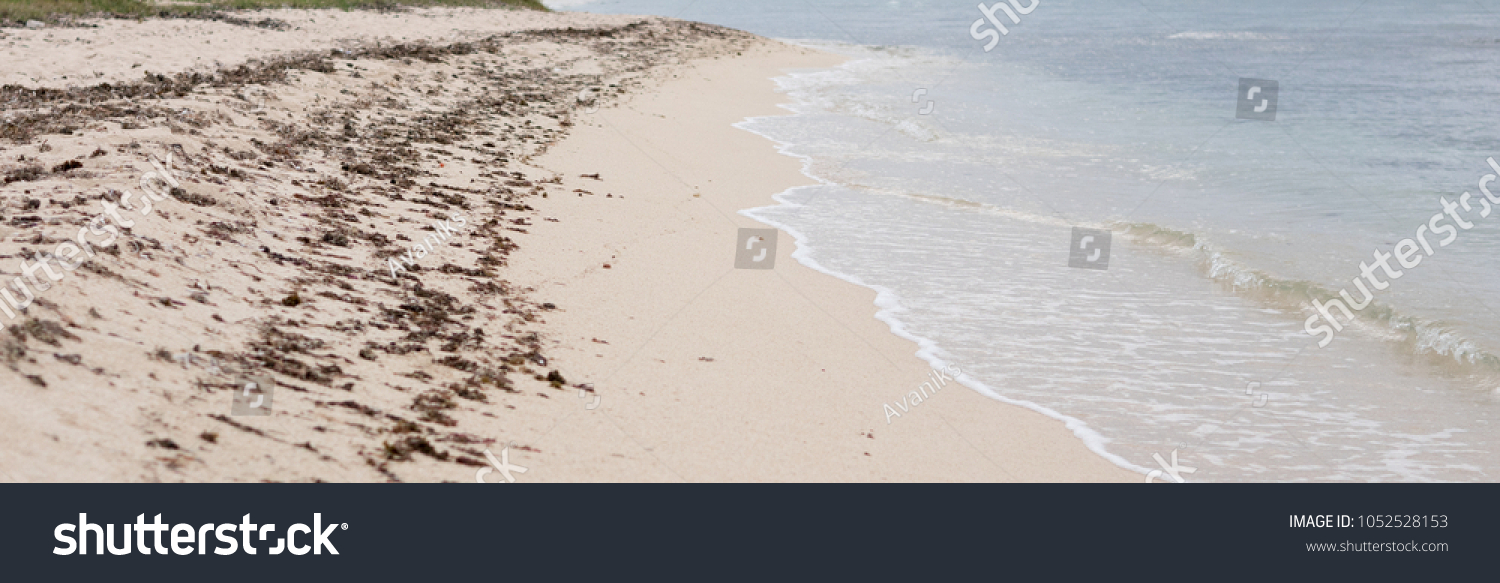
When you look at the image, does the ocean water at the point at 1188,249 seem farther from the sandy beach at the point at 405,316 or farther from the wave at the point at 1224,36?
the wave at the point at 1224,36

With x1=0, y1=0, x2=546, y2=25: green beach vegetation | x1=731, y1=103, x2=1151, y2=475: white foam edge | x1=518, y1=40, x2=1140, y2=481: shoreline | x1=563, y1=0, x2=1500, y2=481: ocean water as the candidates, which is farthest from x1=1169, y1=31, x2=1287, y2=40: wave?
x1=518, y1=40, x2=1140, y2=481: shoreline

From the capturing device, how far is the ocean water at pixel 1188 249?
18.4 feet

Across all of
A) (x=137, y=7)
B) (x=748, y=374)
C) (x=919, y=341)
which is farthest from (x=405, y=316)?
(x=137, y=7)

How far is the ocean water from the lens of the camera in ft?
18.4

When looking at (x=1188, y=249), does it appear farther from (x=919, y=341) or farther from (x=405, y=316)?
(x=405, y=316)

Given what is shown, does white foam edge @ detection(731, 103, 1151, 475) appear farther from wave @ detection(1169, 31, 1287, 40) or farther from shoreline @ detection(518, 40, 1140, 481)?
wave @ detection(1169, 31, 1287, 40)

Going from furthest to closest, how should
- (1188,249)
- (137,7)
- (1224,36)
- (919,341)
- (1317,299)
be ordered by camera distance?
1. (1224,36)
2. (137,7)
3. (1188,249)
4. (1317,299)
5. (919,341)

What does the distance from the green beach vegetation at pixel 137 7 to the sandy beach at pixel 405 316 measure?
15.2 ft

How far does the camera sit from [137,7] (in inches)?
721

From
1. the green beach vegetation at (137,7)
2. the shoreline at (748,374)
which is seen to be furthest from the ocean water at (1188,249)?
the green beach vegetation at (137,7)

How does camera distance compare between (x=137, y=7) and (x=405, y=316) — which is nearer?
(x=405, y=316)

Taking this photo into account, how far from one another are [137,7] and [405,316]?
16587mm
